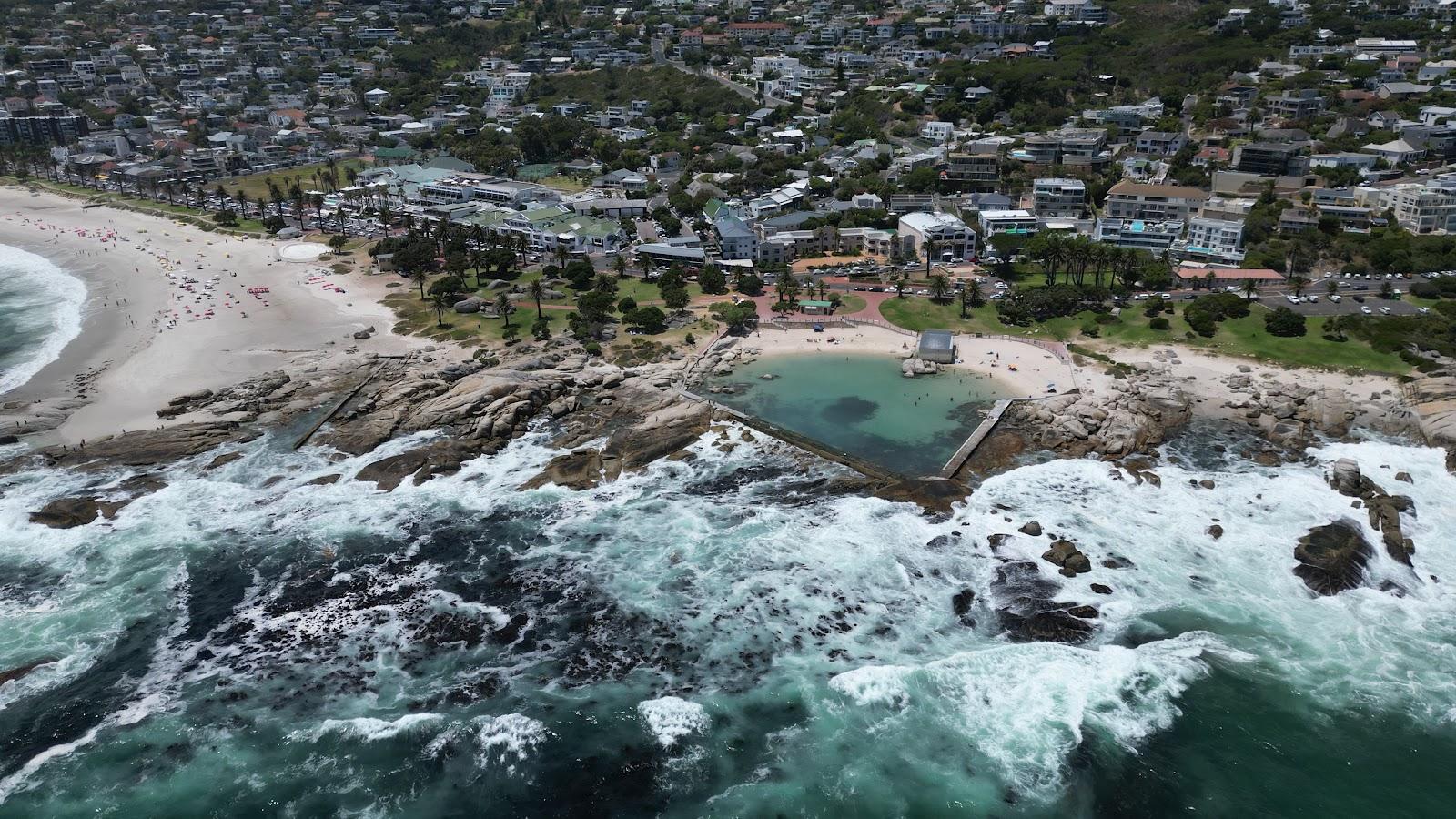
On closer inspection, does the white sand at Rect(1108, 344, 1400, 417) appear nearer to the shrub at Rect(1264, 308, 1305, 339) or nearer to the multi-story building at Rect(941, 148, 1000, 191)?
the shrub at Rect(1264, 308, 1305, 339)

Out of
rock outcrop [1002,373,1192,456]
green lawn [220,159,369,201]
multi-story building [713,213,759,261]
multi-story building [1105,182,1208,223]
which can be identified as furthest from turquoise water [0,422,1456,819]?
green lawn [220,159,369,201]

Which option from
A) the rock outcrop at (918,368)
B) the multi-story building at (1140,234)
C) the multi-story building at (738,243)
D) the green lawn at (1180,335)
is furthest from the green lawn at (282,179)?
the multi-story building at (1140,234)

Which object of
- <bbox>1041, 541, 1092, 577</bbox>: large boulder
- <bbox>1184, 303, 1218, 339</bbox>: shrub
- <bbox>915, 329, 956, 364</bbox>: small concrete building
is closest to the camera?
<bbox>1041, 541, 1092, 577</bbox>: large boulder

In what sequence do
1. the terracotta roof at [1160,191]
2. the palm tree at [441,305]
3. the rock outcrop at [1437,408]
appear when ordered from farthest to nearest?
the terracotta roof at [1160,191], the palm tree at [441,305], the rock outcrop at [1437,408]

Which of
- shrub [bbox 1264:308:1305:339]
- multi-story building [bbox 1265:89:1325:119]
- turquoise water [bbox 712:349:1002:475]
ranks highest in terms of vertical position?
multi-story building [bbox 1265:89:1325:119]

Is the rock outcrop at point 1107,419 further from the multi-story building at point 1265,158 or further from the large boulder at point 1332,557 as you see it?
the multi-story building at point 1265,158

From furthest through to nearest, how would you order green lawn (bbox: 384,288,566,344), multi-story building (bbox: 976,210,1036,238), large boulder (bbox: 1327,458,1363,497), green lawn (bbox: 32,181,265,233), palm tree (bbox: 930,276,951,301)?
green lawn (bbox: 32,181,265,233) → multi-story building (bbox: 976,210,1036,238) → palm tree (bbox: 930,276,951,301) → green lawn (bbox: 384,288,566,344) → large boulder (bbox: 1327,458,1363,497)

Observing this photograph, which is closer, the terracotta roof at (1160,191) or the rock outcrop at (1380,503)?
the rock outcrop at (1380,503)
